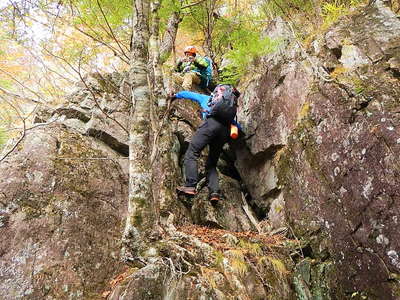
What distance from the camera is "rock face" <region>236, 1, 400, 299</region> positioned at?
411 cm

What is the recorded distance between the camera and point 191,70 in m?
8.60

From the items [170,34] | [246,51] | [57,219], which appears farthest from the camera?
[170,34]

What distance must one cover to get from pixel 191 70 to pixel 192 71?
2.9 inches

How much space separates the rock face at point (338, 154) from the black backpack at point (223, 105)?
3.28 ft

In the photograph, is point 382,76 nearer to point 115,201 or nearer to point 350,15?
point 350,15

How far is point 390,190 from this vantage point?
4.02 meters

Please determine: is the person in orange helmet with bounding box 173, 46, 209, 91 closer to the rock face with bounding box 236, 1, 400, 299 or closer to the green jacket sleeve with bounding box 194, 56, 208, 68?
the green jacket sleeve with bounding box 194, 56, 208, 68

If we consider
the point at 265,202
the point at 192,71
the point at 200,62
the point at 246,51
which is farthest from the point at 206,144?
the point at 200,62

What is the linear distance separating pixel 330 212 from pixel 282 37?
15.0ft

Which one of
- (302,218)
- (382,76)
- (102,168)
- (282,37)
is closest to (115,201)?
(102,168)

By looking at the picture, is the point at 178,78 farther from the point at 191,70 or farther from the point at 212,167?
the point at 212,167

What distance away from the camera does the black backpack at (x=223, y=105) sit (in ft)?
19.6

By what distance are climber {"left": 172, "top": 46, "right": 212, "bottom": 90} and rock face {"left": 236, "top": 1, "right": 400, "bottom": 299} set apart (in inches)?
89.9

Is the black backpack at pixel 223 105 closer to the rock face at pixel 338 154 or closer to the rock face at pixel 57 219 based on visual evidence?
the rock face at pixel 338 154
